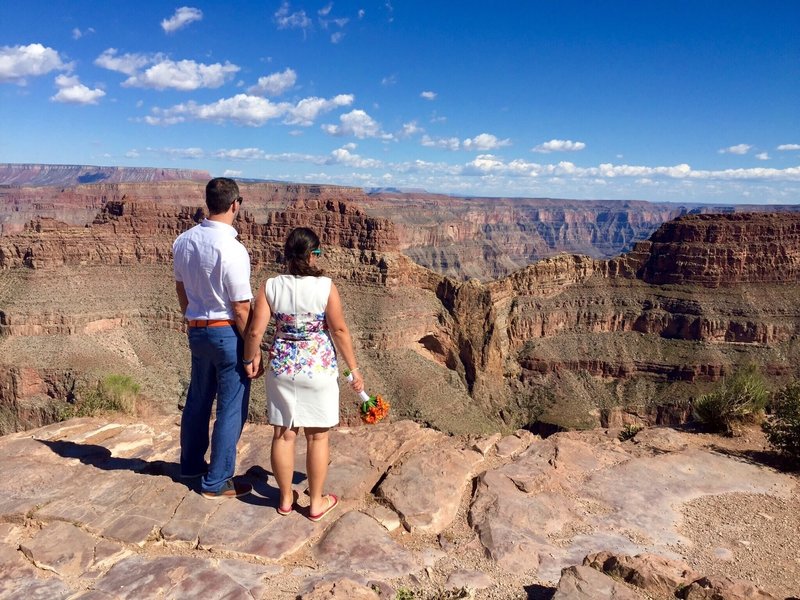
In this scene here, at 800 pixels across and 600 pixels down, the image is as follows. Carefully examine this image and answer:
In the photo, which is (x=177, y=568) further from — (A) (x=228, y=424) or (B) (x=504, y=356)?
(B) (x=504, y=356)

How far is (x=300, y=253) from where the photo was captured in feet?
14.7

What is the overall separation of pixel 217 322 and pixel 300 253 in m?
1.18

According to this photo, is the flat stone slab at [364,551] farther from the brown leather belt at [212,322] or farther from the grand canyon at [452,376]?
the brown leather belt at [212,322]

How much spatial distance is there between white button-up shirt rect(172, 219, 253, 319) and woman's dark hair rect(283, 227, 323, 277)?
537mm

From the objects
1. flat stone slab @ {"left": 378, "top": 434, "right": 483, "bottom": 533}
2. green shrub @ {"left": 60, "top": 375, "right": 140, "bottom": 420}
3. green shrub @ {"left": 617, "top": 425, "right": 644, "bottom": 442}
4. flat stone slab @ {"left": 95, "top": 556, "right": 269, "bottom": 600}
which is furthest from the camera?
green shrub @ {"left": 60, "top": 375, "right": 140, "bottom": 420}

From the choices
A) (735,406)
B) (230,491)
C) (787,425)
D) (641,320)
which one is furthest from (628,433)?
(641,320)

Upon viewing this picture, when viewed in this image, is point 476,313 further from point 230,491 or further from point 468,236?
point 468,236

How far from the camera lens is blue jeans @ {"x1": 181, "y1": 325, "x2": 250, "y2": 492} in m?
5.00

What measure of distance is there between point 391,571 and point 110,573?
2231mm

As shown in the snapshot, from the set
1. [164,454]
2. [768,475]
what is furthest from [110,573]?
[768,475]

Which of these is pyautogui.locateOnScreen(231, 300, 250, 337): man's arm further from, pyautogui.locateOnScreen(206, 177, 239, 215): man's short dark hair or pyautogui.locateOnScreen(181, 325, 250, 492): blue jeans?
pyautogui.locateOnScreen(206, 177, 239, 215): man's short dark hair

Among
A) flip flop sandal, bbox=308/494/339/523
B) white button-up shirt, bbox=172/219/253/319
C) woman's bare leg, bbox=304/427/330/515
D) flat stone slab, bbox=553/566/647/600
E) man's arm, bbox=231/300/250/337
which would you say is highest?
white button-up shirt, bbox=172/219/253/319

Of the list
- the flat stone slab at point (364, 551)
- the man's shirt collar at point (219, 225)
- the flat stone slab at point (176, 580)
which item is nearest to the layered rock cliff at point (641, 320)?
the flat stone slab at point (364, 551)

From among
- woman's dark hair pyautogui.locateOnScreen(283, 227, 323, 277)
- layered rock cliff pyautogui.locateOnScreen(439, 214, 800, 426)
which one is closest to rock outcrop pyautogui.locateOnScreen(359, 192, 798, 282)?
layered rock cliff pyautogui.locateOnScreen(439, 214, 800, 426)
